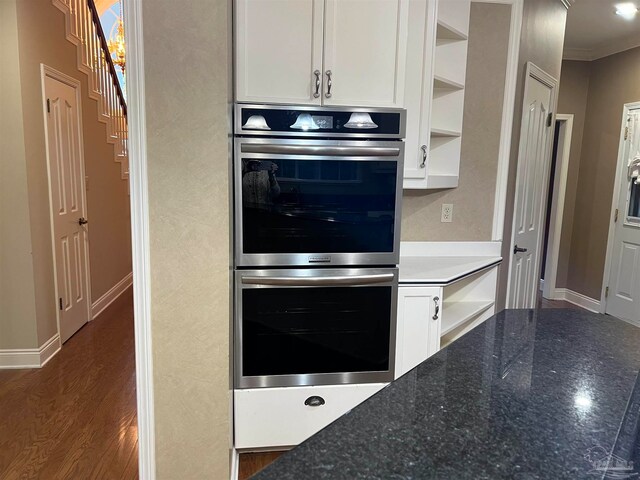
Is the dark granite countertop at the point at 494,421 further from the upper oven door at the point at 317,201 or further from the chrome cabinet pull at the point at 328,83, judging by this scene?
the chrome cabinet pull at the point at 328,83

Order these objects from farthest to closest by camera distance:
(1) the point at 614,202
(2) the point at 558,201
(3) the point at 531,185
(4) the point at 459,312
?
(2) the point at 558,201 < (1) the point at 614,202 < (3) the point at 531,185 < (4) the point at 459,312

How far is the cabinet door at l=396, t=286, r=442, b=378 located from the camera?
221cm

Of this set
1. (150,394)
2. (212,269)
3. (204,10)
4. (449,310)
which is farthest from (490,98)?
(150,394)

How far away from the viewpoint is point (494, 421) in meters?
0.81

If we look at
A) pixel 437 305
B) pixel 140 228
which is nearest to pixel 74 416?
pixel 140 228

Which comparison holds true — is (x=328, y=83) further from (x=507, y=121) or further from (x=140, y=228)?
A: (x=507, y=121)

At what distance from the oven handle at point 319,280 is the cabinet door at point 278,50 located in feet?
2.57

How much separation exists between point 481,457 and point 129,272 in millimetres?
5292

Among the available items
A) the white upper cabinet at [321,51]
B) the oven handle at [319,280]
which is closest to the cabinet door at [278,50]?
the white upper cabinet at [321,51]

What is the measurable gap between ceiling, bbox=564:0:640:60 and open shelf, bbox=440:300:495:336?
2490mm

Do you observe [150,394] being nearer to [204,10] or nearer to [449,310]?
[204,10]

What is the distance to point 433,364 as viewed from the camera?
1.04m

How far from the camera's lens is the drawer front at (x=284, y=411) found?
2086mm

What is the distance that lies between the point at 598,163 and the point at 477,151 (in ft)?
8.33
